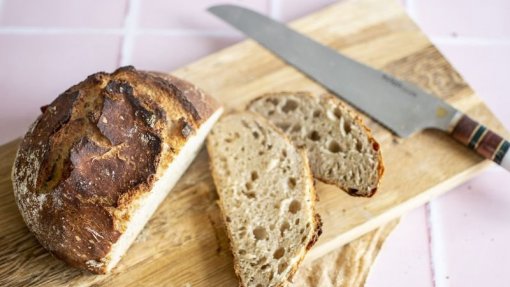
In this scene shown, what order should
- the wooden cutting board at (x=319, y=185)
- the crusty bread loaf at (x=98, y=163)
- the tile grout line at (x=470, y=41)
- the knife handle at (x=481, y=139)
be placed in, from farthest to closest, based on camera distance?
→ 1. the tile grout line at (x=470, y=41)
2. the knife handle at (x=481, y=139)
3. the wooden cutting board at (x=319, y=185)
4. the crusty bread loaf at (x=98, y=163)

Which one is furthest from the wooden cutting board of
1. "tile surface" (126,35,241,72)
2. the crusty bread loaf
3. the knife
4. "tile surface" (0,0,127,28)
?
"tile surface" (0,0,127,28)

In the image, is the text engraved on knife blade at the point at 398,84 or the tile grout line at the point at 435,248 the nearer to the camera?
the tile grout line at the point at 435,248

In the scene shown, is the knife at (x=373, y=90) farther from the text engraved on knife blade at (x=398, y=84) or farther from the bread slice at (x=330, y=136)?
the bread slice at (x=330, y=136)

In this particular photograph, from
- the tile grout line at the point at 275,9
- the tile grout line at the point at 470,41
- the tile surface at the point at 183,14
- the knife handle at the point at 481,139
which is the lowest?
the tile surface at the point at 183,14

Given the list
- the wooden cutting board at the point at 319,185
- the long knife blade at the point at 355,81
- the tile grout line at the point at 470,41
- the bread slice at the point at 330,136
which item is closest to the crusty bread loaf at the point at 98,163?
the wooden cutting board at the point at 319,185

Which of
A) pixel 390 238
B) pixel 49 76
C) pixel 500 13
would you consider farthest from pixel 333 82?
pixel 49 76

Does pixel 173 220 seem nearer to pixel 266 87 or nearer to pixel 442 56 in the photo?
pixel 266 87
